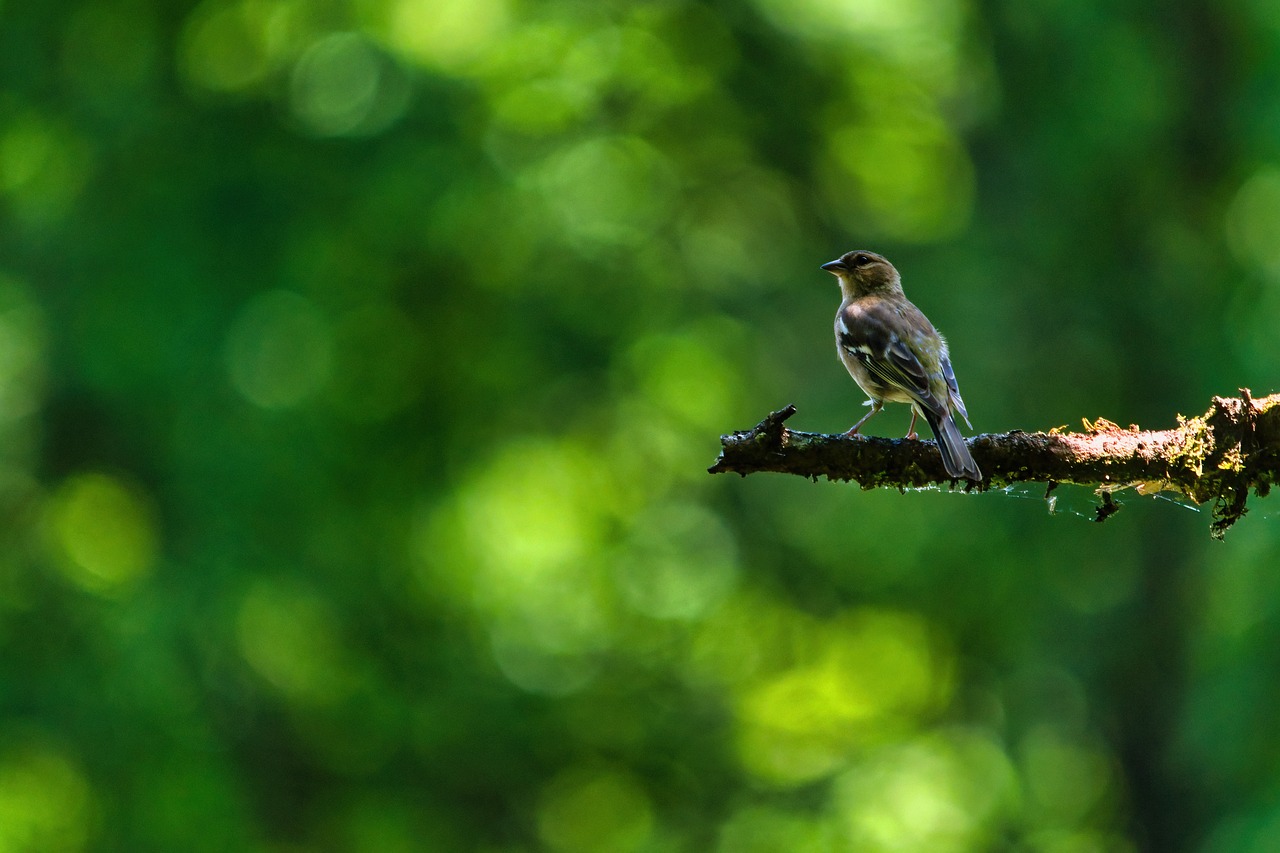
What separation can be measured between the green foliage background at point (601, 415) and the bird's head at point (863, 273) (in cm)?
380

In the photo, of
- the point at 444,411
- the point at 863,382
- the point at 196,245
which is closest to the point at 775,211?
the point at 444,411

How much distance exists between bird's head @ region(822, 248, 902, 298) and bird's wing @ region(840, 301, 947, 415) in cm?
137

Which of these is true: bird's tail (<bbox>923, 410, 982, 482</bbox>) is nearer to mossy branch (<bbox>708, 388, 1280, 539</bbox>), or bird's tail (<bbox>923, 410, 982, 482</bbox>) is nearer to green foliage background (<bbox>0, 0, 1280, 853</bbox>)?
mossy branch (<bbox>708, 388, 1280, 539</bbox>)

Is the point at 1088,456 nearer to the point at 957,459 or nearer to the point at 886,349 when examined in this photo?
the point at 957,459

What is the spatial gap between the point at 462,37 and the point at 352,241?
2.44 m

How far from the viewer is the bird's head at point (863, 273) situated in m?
9.05

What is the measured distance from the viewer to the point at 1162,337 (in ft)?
42.7

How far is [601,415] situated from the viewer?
46.5 ft

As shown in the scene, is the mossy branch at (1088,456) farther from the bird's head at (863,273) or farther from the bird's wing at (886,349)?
the bird's head at (863,273)

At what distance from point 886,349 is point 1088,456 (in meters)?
3.06

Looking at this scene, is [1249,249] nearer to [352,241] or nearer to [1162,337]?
[1162,337]

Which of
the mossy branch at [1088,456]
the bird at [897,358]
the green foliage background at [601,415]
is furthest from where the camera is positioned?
the green foliage background at [601,415]

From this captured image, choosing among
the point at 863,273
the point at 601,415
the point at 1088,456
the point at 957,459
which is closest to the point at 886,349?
the point at 863,273

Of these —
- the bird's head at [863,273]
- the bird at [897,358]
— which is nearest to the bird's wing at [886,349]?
the bird at [897,358]
